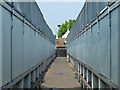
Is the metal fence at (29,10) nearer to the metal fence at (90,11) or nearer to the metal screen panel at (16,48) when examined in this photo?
the metal screen panel at (16,48)

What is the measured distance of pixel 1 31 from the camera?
2941 mm

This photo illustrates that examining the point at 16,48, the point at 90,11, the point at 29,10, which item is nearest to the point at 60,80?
the point at 90,11

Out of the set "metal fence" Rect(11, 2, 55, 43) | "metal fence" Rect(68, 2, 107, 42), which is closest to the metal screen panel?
"metal fence" Rect(11, 2, 55, 43)

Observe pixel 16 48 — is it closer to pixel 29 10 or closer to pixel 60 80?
pixel 29 10

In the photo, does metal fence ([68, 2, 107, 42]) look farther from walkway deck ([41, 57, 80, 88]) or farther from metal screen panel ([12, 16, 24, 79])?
walkway deck ([41, 57, 80, 88])

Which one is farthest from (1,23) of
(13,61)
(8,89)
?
(8,89)

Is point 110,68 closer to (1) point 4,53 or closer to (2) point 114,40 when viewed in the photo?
(2) point 114,40

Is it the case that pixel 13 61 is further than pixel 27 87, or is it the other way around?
pixel 27 87

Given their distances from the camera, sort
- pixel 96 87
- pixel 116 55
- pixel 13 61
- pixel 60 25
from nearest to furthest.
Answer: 1. pixel 116 55
2. pixel 13 61
3. pixel 96 87
4. pixel 60 25

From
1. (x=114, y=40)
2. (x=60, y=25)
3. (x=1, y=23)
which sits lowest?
(x=114, y=40)

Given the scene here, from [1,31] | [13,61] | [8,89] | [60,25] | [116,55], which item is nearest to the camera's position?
[1,31]

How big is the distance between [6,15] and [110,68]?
2.37m

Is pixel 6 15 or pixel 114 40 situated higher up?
pixel 6 15

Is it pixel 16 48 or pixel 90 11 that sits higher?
pixel 90 11
